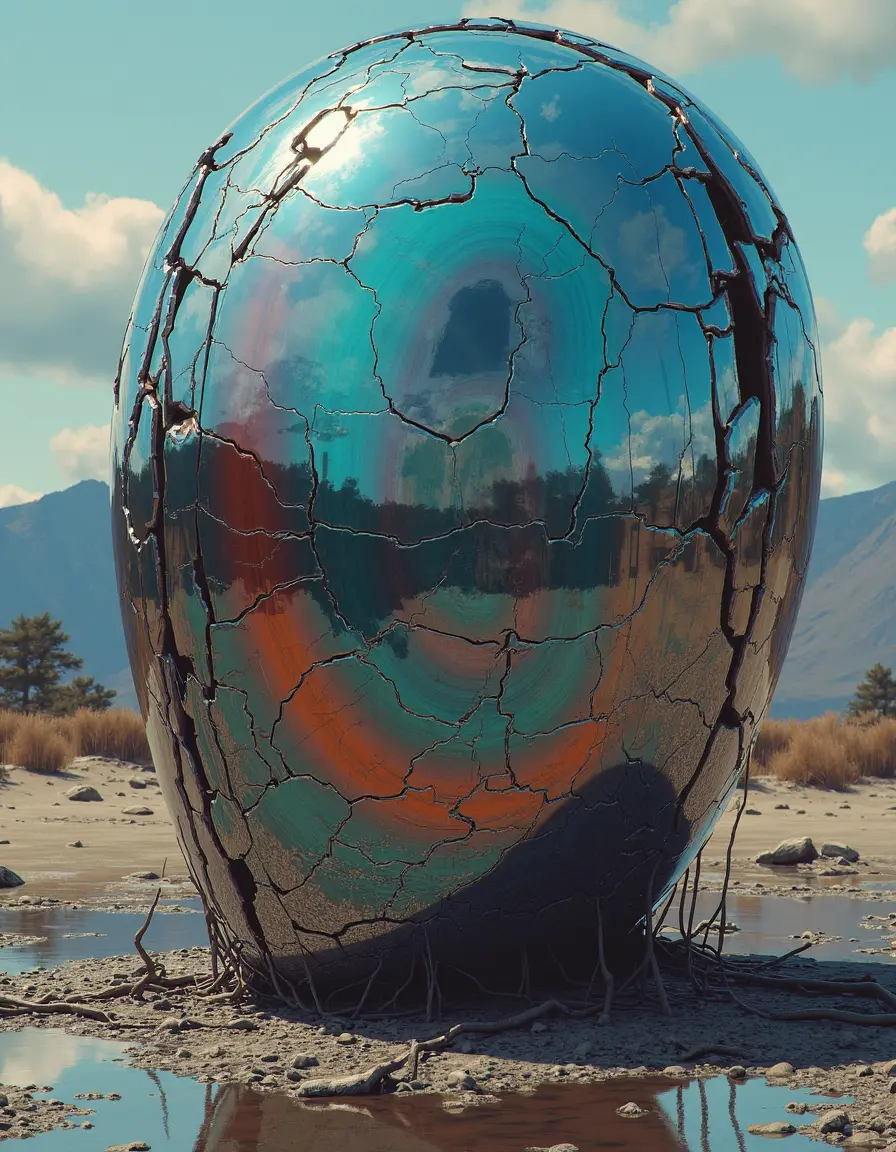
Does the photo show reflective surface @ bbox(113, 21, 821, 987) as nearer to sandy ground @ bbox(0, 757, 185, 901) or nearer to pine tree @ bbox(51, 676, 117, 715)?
sandy ground @ bbox(0, 757, 185, 901)

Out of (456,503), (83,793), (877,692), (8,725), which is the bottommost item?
(877,692)

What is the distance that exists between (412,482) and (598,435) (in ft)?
1.96

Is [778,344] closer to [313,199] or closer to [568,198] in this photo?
[568,198]

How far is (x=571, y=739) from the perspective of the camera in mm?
4949

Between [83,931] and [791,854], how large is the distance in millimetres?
4941

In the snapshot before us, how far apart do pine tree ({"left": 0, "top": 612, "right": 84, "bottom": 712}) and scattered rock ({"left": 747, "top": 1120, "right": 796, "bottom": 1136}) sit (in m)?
34.2

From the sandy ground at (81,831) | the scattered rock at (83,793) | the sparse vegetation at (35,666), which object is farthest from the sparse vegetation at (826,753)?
the sparse vegetation at (35,666)

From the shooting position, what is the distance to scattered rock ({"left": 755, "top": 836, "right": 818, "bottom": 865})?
1035 cm

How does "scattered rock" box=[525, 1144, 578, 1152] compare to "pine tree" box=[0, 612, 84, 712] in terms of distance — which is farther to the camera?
"pine tree" box=[0, 612, 84, 712]

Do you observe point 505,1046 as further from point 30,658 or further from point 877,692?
point 877,692

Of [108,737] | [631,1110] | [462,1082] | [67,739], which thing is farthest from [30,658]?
[631,1110]

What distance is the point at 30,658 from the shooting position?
38.9 m

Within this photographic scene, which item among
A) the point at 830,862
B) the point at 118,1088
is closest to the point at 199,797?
the point at 118,1088

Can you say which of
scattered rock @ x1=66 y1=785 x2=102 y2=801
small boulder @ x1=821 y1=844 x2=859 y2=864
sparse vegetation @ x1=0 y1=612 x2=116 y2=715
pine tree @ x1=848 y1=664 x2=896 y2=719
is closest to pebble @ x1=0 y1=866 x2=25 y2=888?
small boulder @ x1=821 y1=844 x2=859 y2=864
